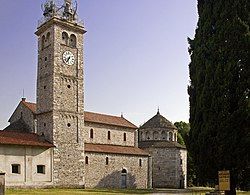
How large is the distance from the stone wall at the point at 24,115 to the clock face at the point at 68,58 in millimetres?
7588

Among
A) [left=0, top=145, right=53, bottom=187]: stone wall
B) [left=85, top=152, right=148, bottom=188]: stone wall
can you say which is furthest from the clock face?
[left=85, top=152, right=148, bottom=188]: stone wall

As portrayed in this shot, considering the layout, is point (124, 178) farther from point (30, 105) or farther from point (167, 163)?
point (30, 105)

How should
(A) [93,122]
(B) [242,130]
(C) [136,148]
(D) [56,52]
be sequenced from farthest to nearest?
(C) [136,148] → (A) [93,122] → (D) [56,52] → (B) [242,130]

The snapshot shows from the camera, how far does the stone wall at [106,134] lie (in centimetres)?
5028

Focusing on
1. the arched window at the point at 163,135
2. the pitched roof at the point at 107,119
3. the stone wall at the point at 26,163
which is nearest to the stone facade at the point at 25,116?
the stone wall at the point at 26,163

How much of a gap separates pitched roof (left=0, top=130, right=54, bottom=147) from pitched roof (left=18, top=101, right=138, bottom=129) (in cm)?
539

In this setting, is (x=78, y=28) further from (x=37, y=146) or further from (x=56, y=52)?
(x=37, y=146)

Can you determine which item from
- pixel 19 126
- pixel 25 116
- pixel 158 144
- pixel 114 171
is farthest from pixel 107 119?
pixel 19 126

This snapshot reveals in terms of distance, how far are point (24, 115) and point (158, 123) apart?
70.5 feet

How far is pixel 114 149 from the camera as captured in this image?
5094 cm

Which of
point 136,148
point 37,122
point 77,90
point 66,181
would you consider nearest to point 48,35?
point 77,90

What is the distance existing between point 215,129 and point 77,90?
24661 mm

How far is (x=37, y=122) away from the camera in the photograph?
45719 millimetres

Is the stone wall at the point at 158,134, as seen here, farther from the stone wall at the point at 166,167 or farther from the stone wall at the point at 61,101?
the stone wall at the point at 61,101
